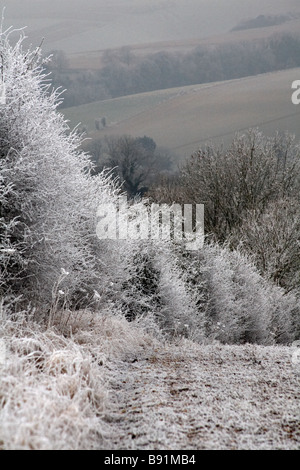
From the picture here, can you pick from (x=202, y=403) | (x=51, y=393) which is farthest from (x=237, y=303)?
(x=51, y=393)

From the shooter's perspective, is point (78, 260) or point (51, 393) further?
point (78, 260)

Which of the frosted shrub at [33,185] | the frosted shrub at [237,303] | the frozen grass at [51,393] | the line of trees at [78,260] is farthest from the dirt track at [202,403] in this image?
the frosted shrub at [237,303]

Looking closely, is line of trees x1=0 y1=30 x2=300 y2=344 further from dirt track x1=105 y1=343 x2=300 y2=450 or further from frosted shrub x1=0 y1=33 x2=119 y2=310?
dirt track x1=105 y1=343 x2=300 y2=450

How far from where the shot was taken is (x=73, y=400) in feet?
13.4

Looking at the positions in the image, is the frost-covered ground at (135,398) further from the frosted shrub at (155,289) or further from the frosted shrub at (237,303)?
the frosted shrub at (237,303)

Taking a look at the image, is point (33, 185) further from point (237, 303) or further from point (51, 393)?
point (237, 303)

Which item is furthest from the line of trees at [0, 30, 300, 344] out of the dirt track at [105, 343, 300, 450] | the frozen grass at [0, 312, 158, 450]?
the dirt track at [105, 343, 300, 450]

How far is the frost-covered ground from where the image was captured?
12.2 feet

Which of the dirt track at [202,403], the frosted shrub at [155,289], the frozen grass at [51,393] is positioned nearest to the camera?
the frozen grass at [51,393]

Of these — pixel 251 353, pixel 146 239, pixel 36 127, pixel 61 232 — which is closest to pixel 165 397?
pixel 251 353

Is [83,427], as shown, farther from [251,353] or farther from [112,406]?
[251,353]

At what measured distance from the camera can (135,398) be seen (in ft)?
15.5

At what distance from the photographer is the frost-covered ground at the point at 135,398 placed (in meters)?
3.73
